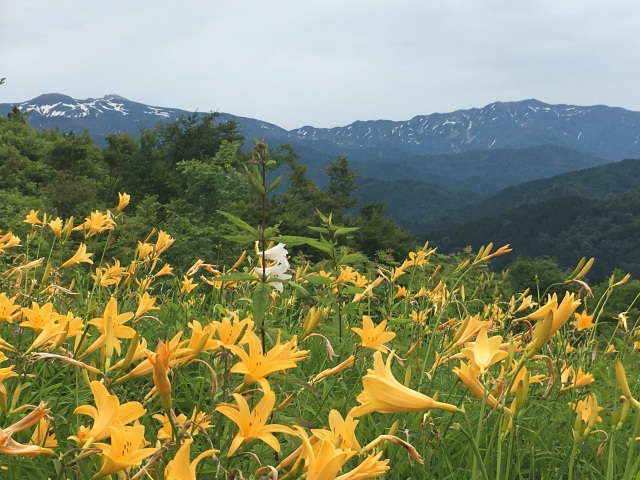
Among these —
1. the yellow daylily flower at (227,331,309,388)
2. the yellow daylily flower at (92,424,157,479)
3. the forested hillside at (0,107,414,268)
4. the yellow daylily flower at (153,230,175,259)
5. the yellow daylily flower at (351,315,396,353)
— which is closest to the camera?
the yellow daylily flower at (92,424,157,479)

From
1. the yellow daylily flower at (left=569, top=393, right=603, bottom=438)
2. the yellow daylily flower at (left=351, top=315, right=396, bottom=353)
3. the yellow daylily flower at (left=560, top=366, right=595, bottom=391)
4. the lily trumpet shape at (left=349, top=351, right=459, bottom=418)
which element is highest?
the lily trumpet shape at (left=349, top=351, right=459, bottom=418)

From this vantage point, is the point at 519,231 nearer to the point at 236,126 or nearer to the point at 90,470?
the point at 236,126

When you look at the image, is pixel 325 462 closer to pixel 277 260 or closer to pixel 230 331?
pixel 230 331

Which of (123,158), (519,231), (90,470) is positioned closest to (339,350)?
(90,470)

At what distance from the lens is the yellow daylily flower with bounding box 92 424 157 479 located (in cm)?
78

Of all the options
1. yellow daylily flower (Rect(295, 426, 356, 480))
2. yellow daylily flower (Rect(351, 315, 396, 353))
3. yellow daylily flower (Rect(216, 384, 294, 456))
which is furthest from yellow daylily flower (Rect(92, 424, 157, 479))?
yellow daylily flower (Rect(351, 315, 396, 353))

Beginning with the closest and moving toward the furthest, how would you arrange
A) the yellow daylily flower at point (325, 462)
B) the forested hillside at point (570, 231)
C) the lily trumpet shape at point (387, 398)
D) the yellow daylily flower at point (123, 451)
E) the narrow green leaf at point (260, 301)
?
the yellow daylily flower at point (325, 462) → the yellow daylily flower at point (123, 451) → the lily trumpet shape at point (387, 398) → the narrow green leaf at point (260, 301) → the forested hillside at point (570, 231)

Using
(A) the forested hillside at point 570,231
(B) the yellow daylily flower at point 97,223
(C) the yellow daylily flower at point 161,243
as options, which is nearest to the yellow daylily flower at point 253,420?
(C) the yellow daylily flower at point 161,243

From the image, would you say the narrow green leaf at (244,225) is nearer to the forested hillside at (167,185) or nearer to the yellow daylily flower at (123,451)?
the forested hillside at (167,185)

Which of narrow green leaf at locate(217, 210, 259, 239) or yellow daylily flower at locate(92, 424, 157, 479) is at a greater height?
narrow green leaf at locate(217, 210, 259, 239)

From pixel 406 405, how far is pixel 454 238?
111925 mm

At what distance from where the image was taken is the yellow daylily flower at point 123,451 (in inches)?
30.5

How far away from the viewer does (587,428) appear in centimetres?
117

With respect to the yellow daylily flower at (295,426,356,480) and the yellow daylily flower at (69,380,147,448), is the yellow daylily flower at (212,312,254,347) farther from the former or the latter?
the yellow daylily flower at (295,426,356,480)
